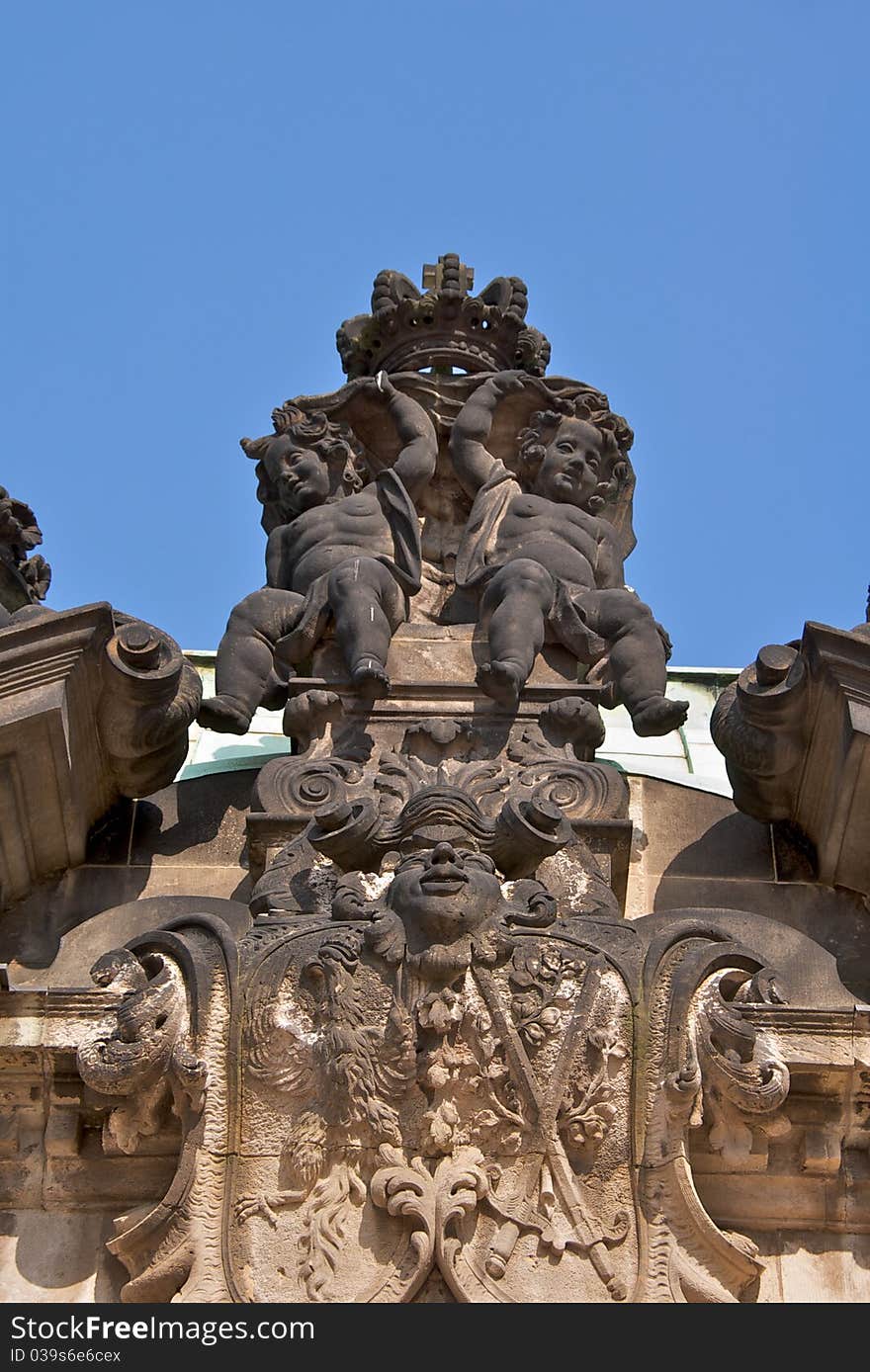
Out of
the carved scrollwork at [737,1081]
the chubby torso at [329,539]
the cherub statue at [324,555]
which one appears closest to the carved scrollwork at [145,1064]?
the carved scrollwork at [737,1081]

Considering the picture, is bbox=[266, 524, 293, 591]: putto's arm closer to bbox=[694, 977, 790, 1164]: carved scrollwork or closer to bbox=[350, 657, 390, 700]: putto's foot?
bbox=[350, 657, 390, 700]: putto's foot

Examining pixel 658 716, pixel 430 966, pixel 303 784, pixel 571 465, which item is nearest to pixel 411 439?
pixel 571 465

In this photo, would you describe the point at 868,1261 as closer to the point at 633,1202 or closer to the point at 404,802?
the point at 633,1202

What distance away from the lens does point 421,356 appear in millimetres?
13070

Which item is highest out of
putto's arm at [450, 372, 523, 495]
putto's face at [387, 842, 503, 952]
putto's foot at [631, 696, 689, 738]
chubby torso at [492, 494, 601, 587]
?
putto's arm at [450, 372, 523, 495]

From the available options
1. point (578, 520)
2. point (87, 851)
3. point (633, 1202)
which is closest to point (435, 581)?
point (578, 520)

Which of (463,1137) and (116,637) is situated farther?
(116,637)

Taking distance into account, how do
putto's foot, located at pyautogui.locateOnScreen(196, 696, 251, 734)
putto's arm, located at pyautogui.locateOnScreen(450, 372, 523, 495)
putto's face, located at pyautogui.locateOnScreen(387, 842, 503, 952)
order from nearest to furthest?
putto's face, located at pyautogui.locateOnScreen(387, 842, 503, 952) → putto's foot, located at pyautogui.locateOnScreen(196, 696, 251, 734) → putto's arm, located at pyautogui.locateOnScreen(450, 372, 523, 495)

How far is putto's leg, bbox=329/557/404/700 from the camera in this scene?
1039 centimetres

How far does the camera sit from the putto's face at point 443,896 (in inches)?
331

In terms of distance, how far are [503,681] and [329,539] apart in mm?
1678

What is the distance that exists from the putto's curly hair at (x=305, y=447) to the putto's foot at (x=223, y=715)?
5.67ft

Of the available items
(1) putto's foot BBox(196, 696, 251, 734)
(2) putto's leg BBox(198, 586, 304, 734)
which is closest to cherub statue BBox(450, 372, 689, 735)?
(2) putto's leg BBox(198, 586, 304, 734)

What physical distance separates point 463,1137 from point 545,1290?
1.94 feet
